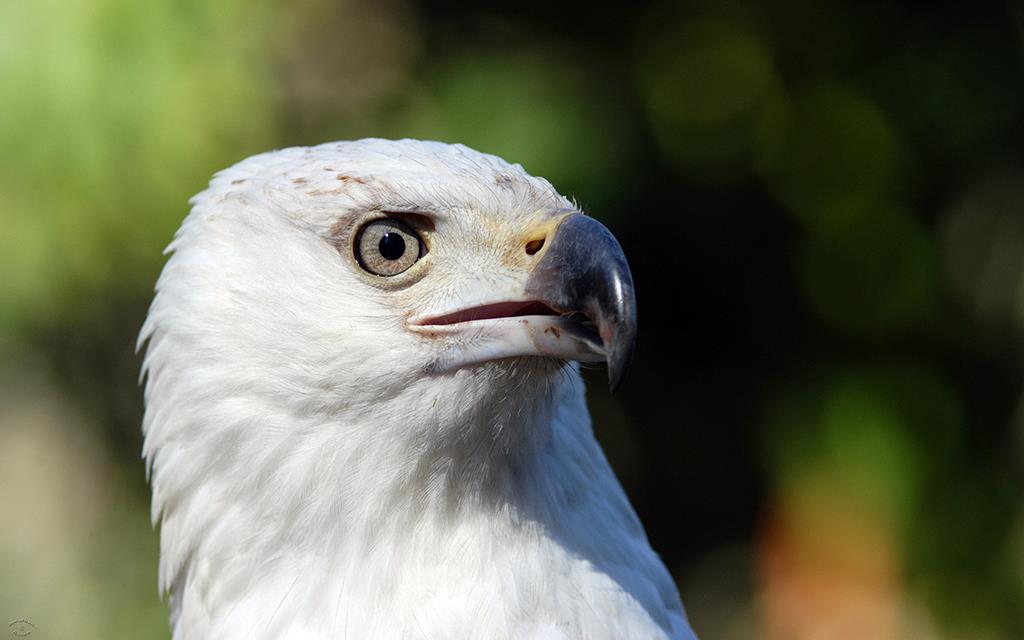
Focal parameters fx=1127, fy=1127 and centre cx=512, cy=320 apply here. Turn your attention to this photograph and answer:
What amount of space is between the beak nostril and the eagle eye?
0.65 feet

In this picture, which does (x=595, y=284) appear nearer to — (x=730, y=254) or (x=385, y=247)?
(x=385, y=247)

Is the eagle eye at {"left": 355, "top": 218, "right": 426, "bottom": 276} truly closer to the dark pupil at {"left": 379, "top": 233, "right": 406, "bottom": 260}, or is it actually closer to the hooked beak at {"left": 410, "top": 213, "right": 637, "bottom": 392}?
the dark pupil at {"left": 379, "top": 233, "right": 406, "bottom": 260}

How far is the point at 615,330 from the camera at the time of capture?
170cm

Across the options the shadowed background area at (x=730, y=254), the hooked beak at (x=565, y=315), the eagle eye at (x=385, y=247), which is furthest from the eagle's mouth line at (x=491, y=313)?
the shadowed background area at (x=730, y=254)

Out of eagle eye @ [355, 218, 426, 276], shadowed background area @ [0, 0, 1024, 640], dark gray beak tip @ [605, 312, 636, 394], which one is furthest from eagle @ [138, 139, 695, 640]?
shadowed background area @ [0, 0, 1024, 640]

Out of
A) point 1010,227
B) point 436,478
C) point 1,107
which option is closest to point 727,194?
point 1010,227

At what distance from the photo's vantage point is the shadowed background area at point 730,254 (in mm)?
4164

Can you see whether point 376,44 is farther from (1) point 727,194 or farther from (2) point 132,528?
(2) point 132,528

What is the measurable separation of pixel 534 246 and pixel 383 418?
39 cm

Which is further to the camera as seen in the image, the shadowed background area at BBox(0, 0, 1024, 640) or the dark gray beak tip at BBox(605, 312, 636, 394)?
the shadowed background area at BBox(0, 0, 1024, 640)

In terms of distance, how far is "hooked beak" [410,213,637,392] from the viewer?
1.71 m

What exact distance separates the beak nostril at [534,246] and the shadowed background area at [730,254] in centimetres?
226

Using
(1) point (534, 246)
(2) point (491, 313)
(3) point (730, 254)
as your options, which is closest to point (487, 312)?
(2) point (491, 313)

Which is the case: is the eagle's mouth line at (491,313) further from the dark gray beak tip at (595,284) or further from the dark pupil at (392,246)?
the dark pupil at (392,246)
